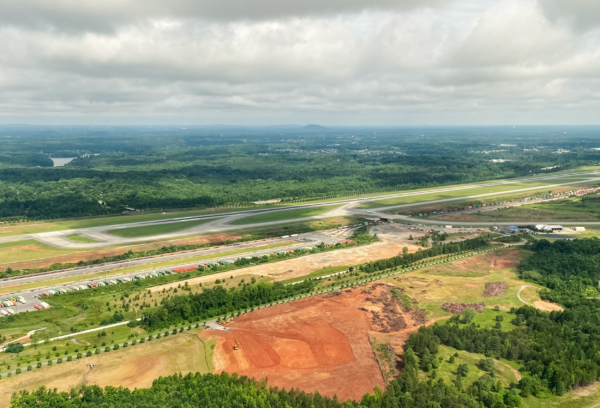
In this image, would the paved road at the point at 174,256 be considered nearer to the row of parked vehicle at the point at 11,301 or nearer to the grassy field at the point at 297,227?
the grassy field at the point at 297,227

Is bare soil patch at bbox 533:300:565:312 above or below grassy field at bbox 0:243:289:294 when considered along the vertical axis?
above

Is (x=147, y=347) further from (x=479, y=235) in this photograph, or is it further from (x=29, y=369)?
(x=479, y=235)

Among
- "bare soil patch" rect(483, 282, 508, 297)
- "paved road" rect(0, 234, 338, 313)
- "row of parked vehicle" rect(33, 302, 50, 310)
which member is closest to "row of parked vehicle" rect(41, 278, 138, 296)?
"paved road" rect(0, 234, 338, 313)

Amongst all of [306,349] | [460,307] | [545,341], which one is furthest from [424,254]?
[306,349]

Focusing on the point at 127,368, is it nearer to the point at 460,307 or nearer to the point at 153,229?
the point at 460,307

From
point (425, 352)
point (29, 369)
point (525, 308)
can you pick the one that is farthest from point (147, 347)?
point (525, 308)

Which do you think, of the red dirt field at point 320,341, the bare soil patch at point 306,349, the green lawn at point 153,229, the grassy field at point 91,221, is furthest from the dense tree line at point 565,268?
the grassy field at point 91,221

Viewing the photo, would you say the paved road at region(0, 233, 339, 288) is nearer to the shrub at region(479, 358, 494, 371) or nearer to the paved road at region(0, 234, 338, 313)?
the paved road at region(0, 234, 338, 313)
